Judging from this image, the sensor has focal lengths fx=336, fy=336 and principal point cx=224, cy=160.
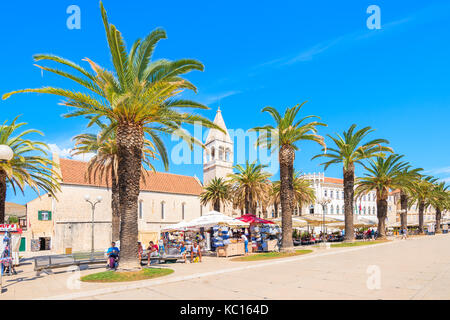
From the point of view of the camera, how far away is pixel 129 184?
588 inches

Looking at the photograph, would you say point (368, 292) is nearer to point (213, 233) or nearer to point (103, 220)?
point (213, 233)

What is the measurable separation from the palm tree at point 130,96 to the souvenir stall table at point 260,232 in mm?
13184

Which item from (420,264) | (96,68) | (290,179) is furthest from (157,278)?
(290,179)

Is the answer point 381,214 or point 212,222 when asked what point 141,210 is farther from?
point 212,222

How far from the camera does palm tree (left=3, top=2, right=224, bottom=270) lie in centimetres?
1423

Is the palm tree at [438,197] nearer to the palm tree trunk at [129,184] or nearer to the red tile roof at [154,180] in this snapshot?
the red tile roof at [154,180]

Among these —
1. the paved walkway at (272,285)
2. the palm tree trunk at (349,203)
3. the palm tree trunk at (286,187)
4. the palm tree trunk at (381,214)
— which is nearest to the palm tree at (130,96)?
the paved walkway at (272,285)

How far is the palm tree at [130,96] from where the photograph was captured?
14234 mm

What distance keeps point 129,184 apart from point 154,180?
48.3 m

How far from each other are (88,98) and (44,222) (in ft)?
136

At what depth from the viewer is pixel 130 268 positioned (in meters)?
14.2

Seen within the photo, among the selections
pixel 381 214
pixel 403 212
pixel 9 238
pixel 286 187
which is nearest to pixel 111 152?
pixel 9 238

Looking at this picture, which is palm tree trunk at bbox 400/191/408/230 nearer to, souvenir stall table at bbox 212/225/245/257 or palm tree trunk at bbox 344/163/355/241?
palm tree trunk at bbox 344/163/355/241

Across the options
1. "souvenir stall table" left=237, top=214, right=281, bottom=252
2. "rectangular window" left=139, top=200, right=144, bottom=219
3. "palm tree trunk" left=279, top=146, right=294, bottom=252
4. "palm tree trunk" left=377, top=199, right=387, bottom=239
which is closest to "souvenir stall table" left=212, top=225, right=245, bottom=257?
"souvenir stall table" left=237, top=214, right=281, bottom=252
